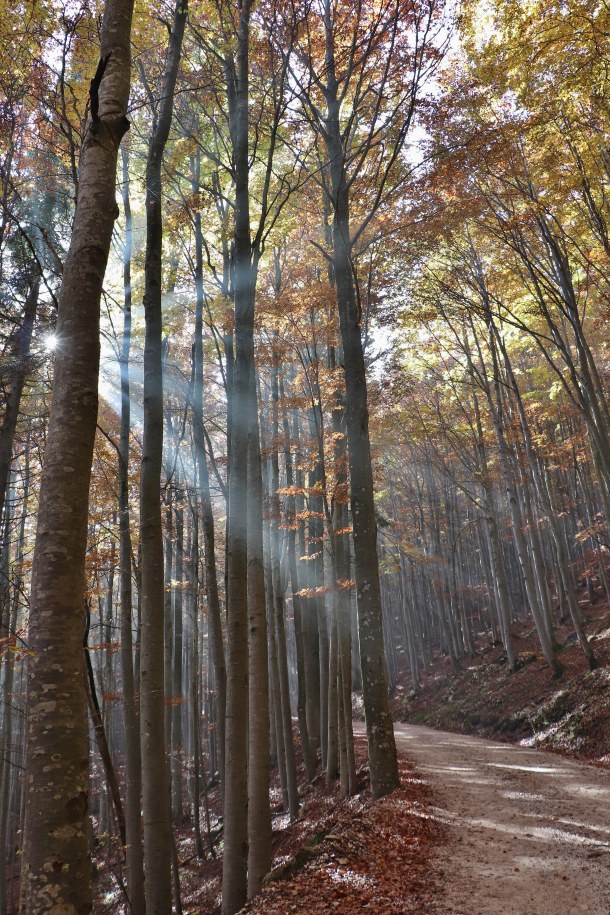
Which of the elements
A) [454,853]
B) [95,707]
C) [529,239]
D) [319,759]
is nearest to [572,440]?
[529,239]

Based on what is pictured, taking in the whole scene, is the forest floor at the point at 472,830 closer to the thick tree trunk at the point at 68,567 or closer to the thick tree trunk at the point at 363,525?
the thick tree trunk at the point at 363,525

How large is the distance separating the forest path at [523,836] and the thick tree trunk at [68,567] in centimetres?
263

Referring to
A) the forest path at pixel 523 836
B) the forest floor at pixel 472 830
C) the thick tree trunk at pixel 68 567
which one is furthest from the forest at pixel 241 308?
the forest path at pixel 523 836

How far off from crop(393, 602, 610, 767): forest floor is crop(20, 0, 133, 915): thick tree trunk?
8.94 metres

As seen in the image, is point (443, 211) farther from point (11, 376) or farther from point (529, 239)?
point (11, 376)

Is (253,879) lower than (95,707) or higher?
lower

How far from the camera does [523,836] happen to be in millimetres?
4895

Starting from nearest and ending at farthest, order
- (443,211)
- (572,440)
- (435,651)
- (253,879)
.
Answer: (253,879)
(443,211)
(572,440)
(435,651)

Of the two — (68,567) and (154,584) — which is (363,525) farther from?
(68,567)

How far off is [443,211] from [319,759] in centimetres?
1244

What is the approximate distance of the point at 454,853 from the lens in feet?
15.0

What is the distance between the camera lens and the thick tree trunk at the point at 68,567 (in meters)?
2.11

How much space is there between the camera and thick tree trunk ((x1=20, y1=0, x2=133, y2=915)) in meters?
2.11

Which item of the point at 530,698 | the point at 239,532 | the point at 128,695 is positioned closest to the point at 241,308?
the point at 239,532
